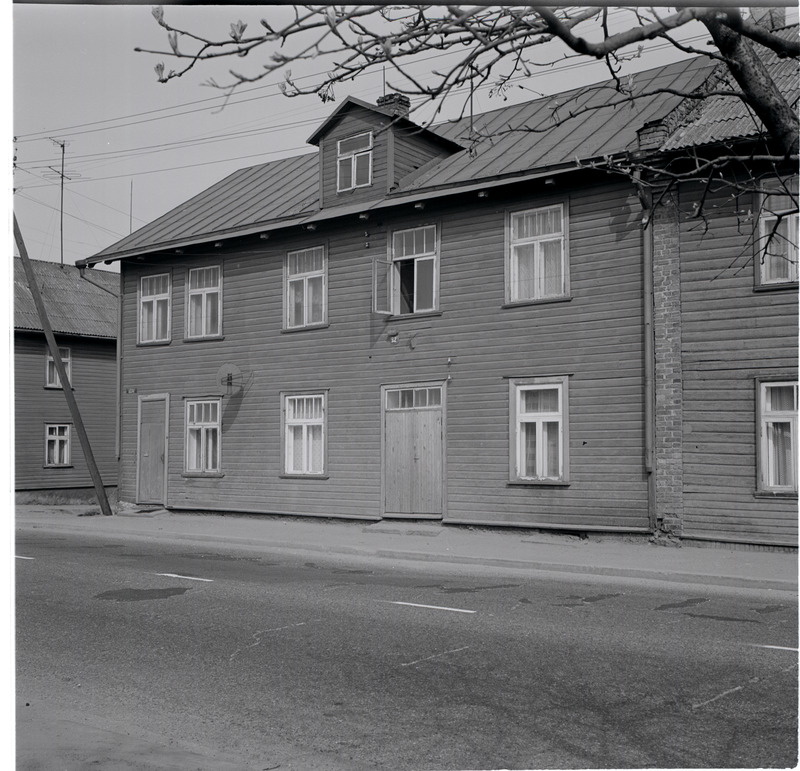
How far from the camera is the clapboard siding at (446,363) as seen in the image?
15867mm

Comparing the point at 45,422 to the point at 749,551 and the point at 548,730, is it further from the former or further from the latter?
the point at 548,730

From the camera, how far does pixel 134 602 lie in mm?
10031

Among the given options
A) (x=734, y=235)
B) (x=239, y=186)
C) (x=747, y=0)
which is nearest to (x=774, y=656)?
(x=747, y=0)

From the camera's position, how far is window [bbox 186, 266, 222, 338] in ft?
72.2

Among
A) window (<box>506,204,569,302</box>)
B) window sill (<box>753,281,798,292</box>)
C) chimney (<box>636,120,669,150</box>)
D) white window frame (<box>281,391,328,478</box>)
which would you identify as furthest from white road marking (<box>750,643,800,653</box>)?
white window frame (<box>281,391,328,478</box>)

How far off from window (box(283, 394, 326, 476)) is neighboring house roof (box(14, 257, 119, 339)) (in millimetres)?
6907

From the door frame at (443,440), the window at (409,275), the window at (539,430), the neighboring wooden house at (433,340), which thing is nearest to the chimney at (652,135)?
the neighboring wooden house at (433,340)

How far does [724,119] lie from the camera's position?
14688 millimetres

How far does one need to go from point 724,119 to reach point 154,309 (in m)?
14.1

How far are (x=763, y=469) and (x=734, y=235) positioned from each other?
356cm

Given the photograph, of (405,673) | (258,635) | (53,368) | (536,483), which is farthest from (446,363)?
(53,368)

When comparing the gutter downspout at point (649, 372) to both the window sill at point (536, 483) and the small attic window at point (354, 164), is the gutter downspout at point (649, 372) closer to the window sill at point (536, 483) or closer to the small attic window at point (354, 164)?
the window sill at point (536, 483)

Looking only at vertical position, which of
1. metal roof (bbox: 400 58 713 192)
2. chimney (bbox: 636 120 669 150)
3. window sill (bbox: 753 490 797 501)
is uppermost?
metal roof (bbox: 400 58 713 192)

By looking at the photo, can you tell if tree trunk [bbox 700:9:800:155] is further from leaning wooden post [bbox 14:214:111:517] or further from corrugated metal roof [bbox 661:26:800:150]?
leaning wooden post [bbox 14:214:111:517]
